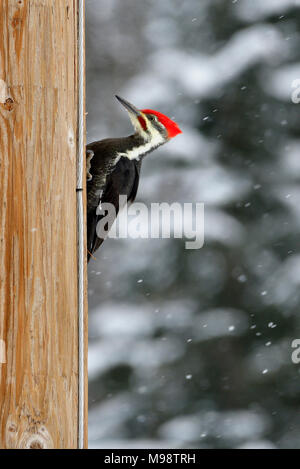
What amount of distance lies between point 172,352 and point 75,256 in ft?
13.5

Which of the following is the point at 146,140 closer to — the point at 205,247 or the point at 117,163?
the point at 117,163

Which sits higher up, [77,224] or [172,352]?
[172,352]

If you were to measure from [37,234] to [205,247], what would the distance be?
4.24 metres

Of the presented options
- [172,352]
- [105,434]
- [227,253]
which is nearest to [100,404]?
[105,434]

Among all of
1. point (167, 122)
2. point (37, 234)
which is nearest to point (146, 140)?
point (167, 122)

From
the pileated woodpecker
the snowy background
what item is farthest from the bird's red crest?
the snowy background

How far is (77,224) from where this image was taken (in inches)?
53.8

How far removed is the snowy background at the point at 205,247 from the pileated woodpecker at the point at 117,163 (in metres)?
2.61

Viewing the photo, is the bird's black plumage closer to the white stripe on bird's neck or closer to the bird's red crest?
the white stripe on bird's neck

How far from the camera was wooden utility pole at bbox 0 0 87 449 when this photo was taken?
49.9 inches

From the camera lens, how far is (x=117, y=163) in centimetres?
245

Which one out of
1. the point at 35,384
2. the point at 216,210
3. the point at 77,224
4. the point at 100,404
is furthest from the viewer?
the point at 216,210

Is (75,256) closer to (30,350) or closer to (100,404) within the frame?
(30,350)

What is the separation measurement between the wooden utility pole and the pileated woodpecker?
955 millimetres
